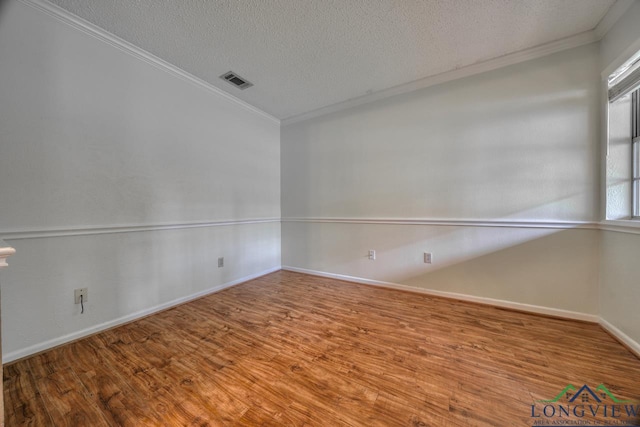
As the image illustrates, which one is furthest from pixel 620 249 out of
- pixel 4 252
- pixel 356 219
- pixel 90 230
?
pixel 90 230

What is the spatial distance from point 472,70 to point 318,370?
10.2 ft

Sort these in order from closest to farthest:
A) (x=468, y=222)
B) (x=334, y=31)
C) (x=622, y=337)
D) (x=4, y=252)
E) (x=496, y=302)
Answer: (x=4, y=252) < (x=622, y=337) < (x=334, y=31) < (x=496, y=302) < (x=468, y=222)

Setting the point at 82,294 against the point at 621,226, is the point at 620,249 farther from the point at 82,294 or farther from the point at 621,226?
the point at 82,294

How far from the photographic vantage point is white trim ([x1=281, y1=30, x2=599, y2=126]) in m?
1.95

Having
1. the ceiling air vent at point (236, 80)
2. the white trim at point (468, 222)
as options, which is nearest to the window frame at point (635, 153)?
the white trim at point (468, 222)

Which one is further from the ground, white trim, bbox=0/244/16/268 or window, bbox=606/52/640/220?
window, bbox=606/52/640/220

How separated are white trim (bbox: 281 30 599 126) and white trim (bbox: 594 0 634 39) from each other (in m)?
0.05

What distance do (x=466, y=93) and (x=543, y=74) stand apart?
1.97 ft

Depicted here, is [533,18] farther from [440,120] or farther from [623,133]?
[623,133]

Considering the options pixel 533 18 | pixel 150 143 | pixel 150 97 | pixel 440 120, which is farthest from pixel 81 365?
pixel 533 18

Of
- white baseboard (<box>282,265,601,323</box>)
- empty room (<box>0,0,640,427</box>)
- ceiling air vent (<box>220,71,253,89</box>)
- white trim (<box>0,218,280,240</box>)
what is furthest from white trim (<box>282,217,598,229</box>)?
ceiling air vent (<box>220,71,253,89</box>)

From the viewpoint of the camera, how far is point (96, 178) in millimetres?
1862

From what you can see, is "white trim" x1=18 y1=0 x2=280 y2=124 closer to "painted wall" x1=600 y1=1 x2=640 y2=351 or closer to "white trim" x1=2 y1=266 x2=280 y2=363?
"white trim" x1=2 y1=266 x2=280 y2=363

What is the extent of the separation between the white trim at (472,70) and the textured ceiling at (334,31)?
0.06m
